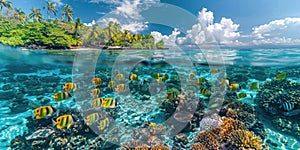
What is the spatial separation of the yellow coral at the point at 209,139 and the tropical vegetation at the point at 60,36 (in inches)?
998

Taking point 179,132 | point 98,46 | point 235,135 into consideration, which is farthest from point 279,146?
point 98,46

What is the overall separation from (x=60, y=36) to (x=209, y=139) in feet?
96.9

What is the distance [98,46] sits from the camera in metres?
29.5

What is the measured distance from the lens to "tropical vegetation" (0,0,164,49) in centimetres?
2509

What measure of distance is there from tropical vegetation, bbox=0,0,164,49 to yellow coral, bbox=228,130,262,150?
84.7ft

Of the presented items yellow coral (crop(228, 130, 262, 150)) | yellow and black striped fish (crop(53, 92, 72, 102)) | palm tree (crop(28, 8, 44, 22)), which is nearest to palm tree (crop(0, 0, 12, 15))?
palm tree (crop(28, 8, 44, 22))

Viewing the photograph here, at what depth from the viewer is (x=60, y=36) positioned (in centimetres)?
2616

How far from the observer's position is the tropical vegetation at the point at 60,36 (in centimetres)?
2509

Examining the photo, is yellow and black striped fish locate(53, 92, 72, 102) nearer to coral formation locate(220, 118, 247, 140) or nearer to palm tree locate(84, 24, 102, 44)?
coral formation locate(220, 118, 247, 140)

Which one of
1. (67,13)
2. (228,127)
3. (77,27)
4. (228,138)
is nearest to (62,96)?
(228,138)

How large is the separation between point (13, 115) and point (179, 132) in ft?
22.5

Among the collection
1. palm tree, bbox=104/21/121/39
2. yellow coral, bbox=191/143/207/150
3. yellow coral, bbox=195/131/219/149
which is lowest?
yellow coral, bbox=191/143/207/150

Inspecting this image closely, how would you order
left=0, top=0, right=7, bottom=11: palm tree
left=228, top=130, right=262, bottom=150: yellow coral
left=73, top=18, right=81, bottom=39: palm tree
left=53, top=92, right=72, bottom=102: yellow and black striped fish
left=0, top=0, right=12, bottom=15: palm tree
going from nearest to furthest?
left=228, top=130, right=262, bottom=150: yellow coral → left=53, top=92, right=72, bottom=102: yellow and black striped fish → left=73, top=18, right=81, bottom=39: palm tree → left=0, top=0, right=7, bottom=11: palm tree → left=0, top=0, right=12, bottom=15: palm tree

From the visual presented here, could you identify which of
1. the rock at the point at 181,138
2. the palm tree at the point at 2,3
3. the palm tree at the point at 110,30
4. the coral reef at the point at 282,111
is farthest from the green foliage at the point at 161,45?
the palm tree at the point at 2,3
